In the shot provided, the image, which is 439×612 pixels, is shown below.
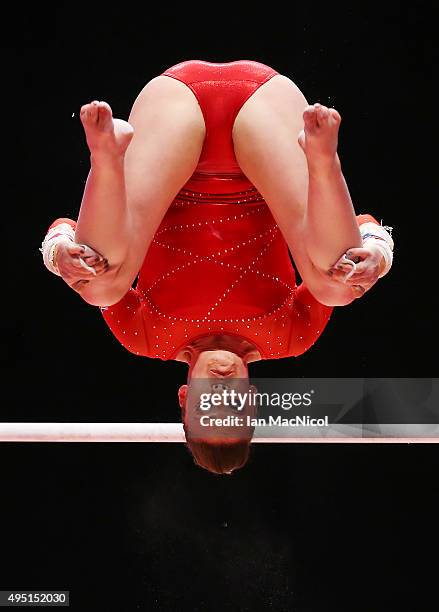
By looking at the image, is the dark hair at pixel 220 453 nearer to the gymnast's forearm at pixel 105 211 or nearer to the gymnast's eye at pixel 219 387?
the gymnast's eye at pixel 219 387

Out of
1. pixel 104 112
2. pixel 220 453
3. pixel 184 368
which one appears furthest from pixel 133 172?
pixel 184 368

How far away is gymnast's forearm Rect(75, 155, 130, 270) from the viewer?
146 cm

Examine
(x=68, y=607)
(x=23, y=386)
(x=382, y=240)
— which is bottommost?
(x=68, y=607)

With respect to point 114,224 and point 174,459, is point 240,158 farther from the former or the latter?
point 174,459

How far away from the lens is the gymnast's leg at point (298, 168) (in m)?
1.41

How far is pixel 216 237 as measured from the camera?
5.99 feet

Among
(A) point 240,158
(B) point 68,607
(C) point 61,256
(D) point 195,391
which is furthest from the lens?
(B) point 68,607

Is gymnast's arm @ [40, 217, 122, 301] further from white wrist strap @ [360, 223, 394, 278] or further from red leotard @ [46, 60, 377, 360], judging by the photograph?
white wrist strap @ [360, 223, 394, 278]

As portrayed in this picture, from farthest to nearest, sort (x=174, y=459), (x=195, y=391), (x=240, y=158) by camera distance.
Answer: (x=174, y=459) → (x=240, y=158) → (x=195, y=391)

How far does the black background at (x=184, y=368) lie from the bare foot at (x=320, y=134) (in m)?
0.85

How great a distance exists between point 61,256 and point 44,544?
1.16m

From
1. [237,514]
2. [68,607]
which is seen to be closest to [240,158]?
[237,514]

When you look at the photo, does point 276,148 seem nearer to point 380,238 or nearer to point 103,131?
point 380,238

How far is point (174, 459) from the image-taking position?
2.52 meters
